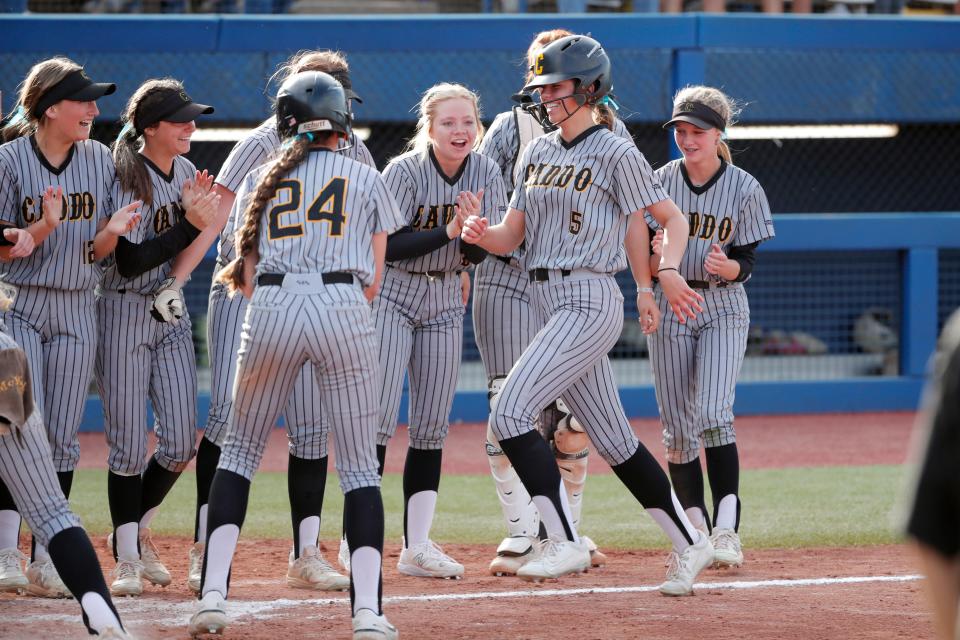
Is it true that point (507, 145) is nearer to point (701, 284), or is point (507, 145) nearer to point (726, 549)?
point (701, 284)

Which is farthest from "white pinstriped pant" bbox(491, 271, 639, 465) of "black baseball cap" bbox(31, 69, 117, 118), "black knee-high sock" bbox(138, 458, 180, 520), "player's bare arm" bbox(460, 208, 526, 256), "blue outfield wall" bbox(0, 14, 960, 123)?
"blue outfield wall" bbox(0, 14, 960, 123)

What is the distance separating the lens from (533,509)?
17.9 ft

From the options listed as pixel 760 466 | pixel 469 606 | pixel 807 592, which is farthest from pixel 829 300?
pixel 469 606

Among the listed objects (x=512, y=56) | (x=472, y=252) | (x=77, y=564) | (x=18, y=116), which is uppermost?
(x=512, y=56)

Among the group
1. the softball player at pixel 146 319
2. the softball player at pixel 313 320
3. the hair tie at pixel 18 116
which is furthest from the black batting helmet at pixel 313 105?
the hair tie at pixel 18 116

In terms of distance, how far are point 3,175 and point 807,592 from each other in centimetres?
346

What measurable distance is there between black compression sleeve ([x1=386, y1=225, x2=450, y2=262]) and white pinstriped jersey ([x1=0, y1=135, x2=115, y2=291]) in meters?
1.14

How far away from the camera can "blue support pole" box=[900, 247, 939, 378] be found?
1137 centimetres

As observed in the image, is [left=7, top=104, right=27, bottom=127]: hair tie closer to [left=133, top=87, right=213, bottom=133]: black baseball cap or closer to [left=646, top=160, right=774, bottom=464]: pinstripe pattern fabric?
[left=133, top=87, right=213, bottom=133]: black baseball cap

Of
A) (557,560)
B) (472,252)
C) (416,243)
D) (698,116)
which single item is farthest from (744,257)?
(557,560)

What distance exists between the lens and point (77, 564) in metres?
3.53

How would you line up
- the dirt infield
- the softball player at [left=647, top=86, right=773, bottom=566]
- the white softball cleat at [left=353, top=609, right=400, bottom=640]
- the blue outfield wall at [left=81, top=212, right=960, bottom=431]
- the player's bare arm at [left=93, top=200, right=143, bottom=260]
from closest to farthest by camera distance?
the white softball cleat at [left=353, top=609, right=400, bottom=640] → the dirt infield → the player's bare arm at [left=93, top=200, right=143, bottom=260] → the softball player at [left=647, top=86, right=773, bottom=566] → the blue outfield wall at [left=81, top=212, right=960, bottom=431]

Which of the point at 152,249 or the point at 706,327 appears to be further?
the point at 706,327

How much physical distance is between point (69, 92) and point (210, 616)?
205cm
